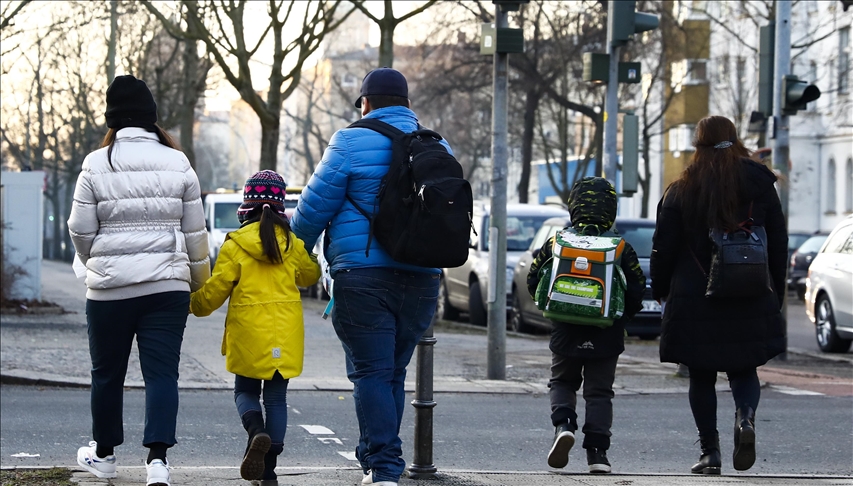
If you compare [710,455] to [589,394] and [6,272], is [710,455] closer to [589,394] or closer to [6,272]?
[589,394]

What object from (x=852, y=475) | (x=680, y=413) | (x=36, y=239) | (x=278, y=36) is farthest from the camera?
(x=278, y=36)

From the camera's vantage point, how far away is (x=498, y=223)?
12.2m

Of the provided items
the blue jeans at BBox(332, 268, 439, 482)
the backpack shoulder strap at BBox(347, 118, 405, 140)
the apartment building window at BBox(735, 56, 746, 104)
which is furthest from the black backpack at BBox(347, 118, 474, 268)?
the apartment building window at BBox(735, 56, 746, 104)

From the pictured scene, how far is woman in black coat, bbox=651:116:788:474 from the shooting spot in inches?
258

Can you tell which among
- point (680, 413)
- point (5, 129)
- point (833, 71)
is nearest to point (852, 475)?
point (680, 413)

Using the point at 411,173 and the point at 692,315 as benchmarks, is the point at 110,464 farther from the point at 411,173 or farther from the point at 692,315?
the point at 692,315

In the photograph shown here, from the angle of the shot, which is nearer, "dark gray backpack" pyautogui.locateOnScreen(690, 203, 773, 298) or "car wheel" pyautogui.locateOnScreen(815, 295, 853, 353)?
"dark gray backpack" pyautogui.locateOnScreen(690, 203, 773, 298)

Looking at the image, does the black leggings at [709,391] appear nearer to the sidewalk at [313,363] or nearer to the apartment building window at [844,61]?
the sidewalk at [313,363]

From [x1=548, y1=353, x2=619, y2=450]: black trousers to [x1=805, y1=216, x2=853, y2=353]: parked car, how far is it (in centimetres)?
994

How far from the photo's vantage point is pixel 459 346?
52.5 ft

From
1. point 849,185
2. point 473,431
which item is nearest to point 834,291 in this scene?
point 473,431

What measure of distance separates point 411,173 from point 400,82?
544 mm

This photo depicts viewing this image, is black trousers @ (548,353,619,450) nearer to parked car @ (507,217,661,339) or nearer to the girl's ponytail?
the girl's ponytail

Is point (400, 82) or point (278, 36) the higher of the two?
point (278, 36)
